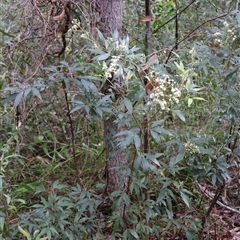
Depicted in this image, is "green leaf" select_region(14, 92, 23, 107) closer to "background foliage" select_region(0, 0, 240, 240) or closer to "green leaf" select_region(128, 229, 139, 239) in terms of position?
"background foliage" select_region(0, 0, 240, 240)

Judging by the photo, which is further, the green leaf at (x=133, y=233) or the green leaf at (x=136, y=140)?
the green leaf at (x=133, y=233)

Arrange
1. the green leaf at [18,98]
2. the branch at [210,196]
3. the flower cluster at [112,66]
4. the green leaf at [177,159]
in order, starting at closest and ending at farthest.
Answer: the flower cluster at [112,66] < the green leaf at [18,98] < the green leaf at [177,159] < the branch at [210,196]

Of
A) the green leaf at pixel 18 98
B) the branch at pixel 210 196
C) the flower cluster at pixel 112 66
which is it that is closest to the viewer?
the flower cluster at pixel 112 66

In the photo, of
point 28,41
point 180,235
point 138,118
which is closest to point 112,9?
point 28,41

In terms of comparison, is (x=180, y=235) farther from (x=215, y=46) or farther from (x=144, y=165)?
(x=215, y=46)

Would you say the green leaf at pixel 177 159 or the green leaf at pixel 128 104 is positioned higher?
the green leaf at pixel 128 104

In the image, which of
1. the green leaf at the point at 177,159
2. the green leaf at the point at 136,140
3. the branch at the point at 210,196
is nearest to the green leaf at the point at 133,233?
the green leaf at the point at 177,159

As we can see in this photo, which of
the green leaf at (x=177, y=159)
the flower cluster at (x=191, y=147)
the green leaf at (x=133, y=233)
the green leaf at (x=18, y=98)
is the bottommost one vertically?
the green leaf at (x=133, y=233)

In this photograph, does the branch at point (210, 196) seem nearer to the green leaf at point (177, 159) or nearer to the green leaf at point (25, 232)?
the green leaf at point (177, 159)

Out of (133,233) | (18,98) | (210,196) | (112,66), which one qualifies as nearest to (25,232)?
(133,233)

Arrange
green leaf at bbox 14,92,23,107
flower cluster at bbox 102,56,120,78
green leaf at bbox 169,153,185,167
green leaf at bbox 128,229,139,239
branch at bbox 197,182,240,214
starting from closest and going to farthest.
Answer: flower cluster at bbox 102,56,120,78, green leaf at bbox 14,92,23,107, green leaf at bbox 169,153,185,167, green leaf at bbox 128,229,139,239, branch at bbox 197,182,240,214

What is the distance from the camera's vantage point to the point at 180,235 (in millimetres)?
2396

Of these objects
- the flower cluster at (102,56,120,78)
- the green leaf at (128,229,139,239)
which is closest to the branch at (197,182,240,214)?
the green leaf at (128,229,139,239)

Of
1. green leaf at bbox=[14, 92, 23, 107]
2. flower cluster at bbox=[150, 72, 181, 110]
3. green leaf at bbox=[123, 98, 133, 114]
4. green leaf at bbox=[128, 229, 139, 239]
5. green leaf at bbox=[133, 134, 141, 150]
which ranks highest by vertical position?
flower cluster at bbox=[150, 72, 181, 110]
